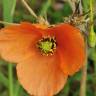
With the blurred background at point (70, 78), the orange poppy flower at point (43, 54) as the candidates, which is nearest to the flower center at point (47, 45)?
the orange poppy flower at point (43, 54)

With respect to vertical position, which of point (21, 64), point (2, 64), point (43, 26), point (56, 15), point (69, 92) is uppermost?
point (43, 26)

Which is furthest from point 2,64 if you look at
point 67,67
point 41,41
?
point 67,67

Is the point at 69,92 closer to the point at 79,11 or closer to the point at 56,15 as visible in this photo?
the point at 56,15

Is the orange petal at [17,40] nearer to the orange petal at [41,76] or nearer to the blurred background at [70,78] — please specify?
the orange petal at [41,76]

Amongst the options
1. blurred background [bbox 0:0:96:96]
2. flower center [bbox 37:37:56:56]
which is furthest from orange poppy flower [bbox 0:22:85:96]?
blurred background [bbox 0:0:96:96]

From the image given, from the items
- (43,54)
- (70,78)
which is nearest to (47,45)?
(43,54)

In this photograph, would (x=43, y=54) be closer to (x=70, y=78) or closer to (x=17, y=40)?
(x=17, y=40)
